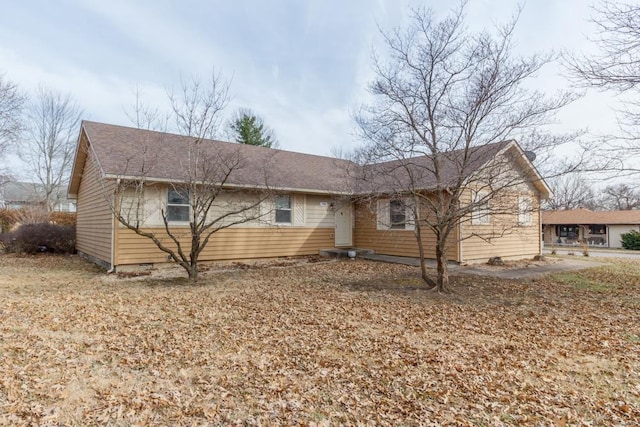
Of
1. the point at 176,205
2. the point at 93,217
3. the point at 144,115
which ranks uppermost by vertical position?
the point at 144,115

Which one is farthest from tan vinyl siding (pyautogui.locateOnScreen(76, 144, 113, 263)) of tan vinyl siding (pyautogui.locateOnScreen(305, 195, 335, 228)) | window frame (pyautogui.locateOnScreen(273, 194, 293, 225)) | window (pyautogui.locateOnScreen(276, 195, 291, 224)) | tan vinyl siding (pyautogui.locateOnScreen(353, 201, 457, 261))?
tan vinyl siding (pyautogui.locateOnScreen(353, 201, 457, 261))

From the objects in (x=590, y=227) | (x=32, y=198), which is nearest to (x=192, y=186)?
(x=32, y=198)

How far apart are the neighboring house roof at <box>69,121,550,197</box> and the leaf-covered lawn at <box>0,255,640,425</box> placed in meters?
2.90

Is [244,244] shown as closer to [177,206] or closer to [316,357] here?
[177,206]

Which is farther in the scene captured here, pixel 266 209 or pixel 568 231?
pixel 568 231

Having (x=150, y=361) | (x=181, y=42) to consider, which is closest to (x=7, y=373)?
(x=150, y=361)

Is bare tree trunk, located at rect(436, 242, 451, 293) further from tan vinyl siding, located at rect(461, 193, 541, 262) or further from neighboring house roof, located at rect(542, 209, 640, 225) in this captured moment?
neighboring house roof, located at rect(542, 209, 640, 225)

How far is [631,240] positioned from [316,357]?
34.5m

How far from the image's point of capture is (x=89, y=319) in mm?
5488

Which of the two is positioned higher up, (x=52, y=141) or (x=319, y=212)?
(x=52, y=141)

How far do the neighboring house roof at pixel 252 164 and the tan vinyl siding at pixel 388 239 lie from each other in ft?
5.21

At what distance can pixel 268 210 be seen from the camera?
42.7 feet

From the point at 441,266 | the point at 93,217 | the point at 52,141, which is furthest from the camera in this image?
the point at 52,141

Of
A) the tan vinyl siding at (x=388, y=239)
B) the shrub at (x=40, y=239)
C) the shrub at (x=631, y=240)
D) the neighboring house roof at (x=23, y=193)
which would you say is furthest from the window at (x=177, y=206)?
the shrub at (x=631, y=240)
